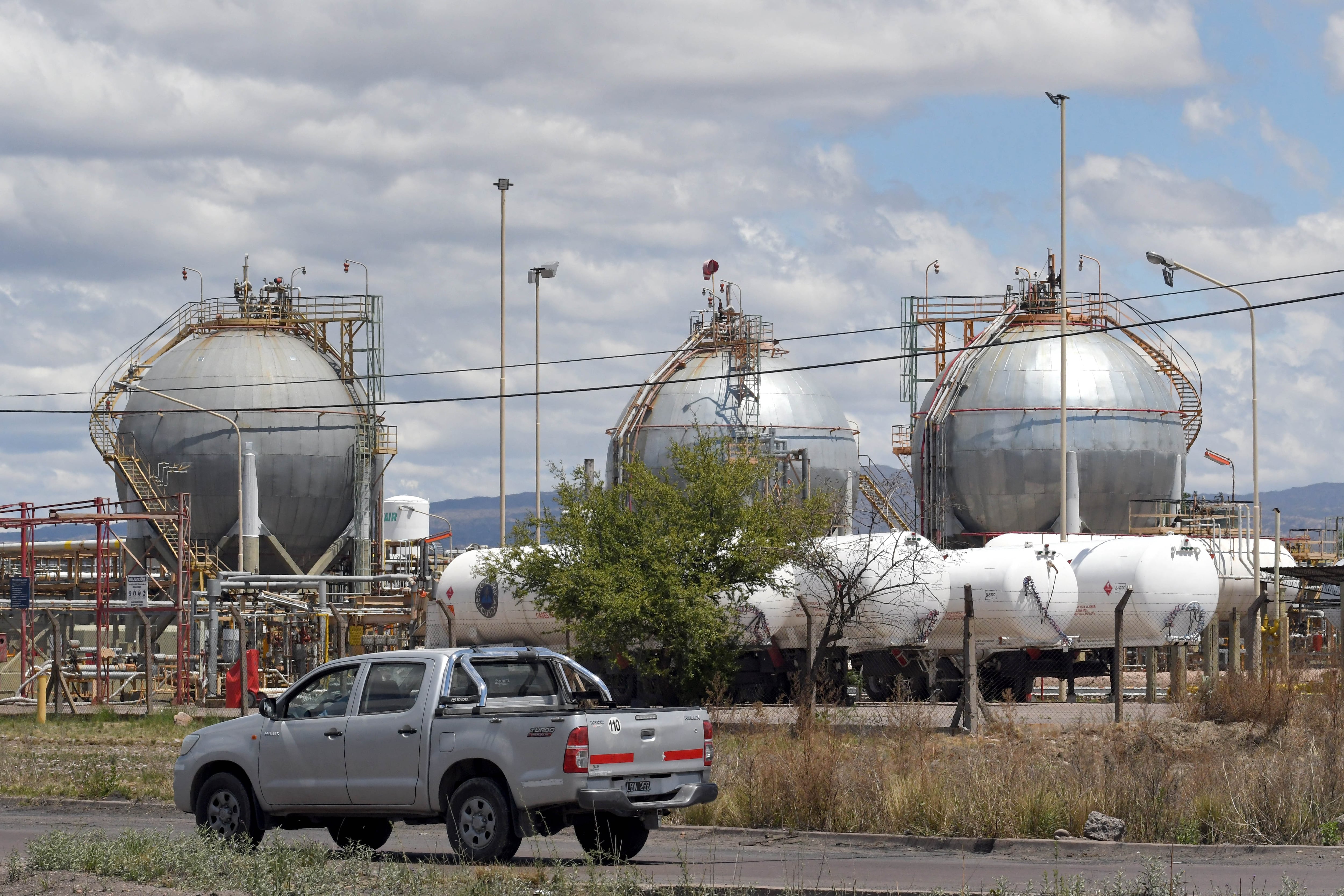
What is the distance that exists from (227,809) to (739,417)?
3832cm

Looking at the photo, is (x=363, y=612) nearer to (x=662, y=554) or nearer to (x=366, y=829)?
(x=662, y=554)

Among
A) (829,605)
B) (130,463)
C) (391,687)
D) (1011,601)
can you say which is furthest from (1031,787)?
(130,463)

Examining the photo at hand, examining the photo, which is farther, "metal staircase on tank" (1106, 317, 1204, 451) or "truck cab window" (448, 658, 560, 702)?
"metal staircase on tank" (1106, 317, 1204, 451)

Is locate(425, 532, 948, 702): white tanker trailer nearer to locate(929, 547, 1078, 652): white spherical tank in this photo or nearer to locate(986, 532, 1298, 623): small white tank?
locate(929, 547, 1078, 652): white spherical tank

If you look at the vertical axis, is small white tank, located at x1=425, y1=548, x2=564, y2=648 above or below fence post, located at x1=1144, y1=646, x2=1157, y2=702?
above

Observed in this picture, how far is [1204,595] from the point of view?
33.8 m

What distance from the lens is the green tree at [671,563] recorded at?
26.0 metres

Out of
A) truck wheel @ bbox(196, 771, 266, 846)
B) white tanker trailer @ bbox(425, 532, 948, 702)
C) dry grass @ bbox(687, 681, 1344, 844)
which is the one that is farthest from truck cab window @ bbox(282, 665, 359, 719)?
white tanker trailer @ bbox(425, 532, 948, 702)

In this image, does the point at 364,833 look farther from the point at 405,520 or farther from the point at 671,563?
the point at 405,520

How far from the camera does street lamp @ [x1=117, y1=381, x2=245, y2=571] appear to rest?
49281 mm

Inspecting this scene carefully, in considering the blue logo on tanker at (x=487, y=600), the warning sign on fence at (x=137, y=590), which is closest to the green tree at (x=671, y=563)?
the blue logo on tanker at (x=487, y=600)

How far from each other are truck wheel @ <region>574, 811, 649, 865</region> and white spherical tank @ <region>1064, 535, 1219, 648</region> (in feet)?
66.0

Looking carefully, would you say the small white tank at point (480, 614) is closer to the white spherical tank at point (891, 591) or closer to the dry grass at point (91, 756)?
the white spherical tank at point (891, 591)

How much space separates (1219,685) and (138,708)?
905 inches
